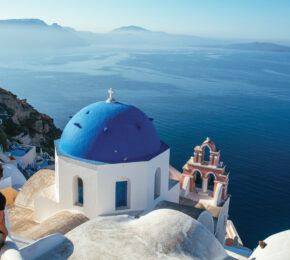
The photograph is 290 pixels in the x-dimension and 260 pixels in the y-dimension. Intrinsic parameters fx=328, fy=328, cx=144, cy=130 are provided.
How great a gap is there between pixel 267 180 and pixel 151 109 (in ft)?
87.0

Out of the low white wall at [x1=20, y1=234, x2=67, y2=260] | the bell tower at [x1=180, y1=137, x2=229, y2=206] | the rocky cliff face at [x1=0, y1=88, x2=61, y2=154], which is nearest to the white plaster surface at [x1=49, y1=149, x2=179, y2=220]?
the bell tower at [x1=180, y1=137, x2=229, y2=206]

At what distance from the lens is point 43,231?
31.4ft

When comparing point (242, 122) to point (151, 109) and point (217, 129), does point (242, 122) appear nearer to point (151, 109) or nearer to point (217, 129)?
point (217, 129)

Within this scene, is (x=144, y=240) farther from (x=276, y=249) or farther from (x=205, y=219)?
(x=205, y=219)

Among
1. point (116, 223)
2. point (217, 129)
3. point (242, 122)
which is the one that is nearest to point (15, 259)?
point (116, 223)

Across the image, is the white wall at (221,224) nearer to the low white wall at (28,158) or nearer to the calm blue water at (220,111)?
the calm blue water at (220,111)

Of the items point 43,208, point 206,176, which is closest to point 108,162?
point 43,208

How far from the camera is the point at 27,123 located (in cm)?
4172

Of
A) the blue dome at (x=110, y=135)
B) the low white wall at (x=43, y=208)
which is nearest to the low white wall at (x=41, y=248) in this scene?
the blue dome at (x=110, y=135)

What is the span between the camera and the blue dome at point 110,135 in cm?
1018

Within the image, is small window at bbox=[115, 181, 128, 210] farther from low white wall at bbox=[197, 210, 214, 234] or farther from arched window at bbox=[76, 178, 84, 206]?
low white wall at bbox=[197, 210, 214, 234]

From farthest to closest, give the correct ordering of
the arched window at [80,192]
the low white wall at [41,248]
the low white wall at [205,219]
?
the arched window at [80,192], the low white wall at [205,219], the low white wall at [41,248]

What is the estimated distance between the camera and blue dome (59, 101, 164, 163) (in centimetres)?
1018

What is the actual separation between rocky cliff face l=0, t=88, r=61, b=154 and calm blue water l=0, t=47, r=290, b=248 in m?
8.59
